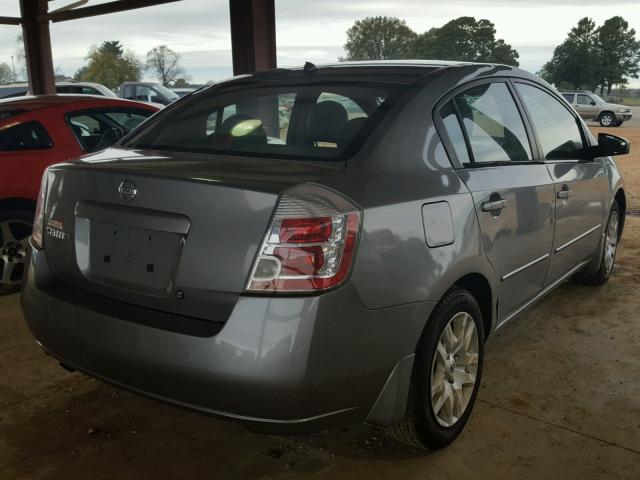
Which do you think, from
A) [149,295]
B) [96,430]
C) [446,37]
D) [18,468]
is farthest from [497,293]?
[446,37]

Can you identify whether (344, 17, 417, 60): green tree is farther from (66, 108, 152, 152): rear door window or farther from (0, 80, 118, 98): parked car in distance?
(66, 108, 152, 152): rear door window

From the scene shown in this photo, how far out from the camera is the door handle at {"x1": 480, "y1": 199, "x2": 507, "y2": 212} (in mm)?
2619

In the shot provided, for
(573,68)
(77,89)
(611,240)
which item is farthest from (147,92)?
(573,68)

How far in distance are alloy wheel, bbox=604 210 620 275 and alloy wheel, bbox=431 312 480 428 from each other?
235 cm

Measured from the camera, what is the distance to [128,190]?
217cm

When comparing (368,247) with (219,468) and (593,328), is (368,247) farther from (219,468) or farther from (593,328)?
(593,328)

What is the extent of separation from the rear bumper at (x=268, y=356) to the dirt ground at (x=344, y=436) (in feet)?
0.68

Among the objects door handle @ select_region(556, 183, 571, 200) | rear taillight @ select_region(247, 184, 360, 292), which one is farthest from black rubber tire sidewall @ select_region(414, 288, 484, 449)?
door handle @ select_region(556, 183, 571, 200)

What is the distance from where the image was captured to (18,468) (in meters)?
2.49

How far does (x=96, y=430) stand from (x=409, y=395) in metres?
1.36

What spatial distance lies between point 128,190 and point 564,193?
231 centimetres

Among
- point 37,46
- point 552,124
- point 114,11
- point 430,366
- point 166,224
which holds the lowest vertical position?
point 430,366

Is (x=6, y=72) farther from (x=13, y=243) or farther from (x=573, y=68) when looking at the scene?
(x=13, y=243)

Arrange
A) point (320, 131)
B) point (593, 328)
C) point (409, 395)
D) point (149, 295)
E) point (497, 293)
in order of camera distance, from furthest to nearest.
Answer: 1. point (593, 328)
2. point (497, 293)
3. point (320, 131)
4. point (409, 395)
5. point (149, 295)
